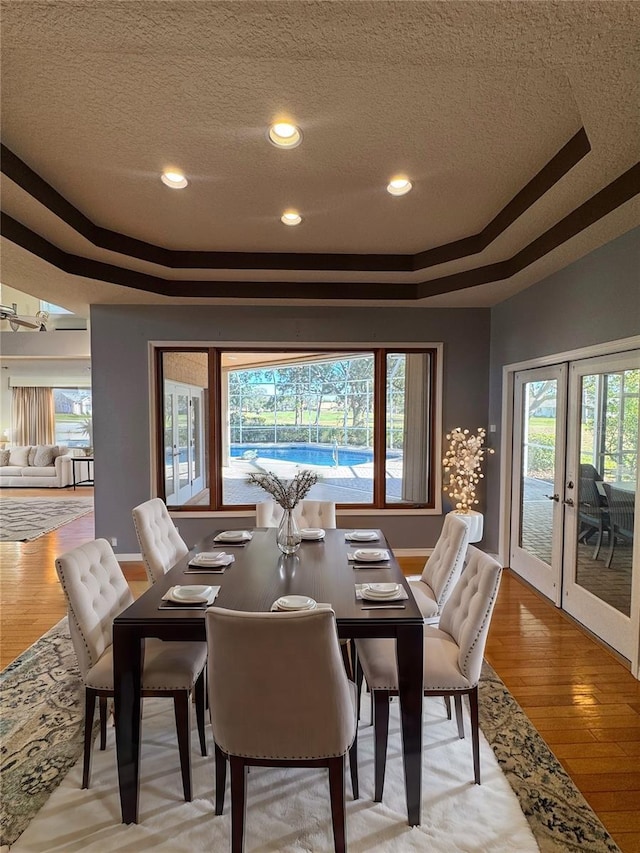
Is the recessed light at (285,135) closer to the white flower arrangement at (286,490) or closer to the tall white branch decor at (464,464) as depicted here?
the white flower arrangement at (286,490)

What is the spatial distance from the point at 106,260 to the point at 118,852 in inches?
150

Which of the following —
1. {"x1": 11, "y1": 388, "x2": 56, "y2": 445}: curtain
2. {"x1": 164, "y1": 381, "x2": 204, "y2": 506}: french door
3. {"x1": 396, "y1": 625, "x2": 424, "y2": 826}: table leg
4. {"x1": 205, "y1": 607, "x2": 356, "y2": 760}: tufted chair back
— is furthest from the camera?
{"x1": 11, "y1": 388, "x2": 56, "y2": 445}: curtain

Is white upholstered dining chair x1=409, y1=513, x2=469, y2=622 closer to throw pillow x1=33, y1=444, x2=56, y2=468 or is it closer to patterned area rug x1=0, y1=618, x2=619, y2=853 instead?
patterned area rug x1=0, y1=618, x2=619, y2=853

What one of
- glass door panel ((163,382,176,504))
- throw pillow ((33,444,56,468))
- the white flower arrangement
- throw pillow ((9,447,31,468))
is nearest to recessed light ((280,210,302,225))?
the white flower arrangement

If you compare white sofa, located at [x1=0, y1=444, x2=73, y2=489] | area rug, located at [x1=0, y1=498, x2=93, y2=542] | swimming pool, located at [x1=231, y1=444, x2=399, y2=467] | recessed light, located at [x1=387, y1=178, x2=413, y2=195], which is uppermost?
recessed light, located at [x1=387, y1=178, x2=413, y2=195]

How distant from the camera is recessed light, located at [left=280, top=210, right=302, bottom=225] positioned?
3.35 metres

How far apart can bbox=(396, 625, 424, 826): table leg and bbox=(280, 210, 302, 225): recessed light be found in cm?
282

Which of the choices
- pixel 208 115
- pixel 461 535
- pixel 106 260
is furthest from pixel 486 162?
pixel 106 260

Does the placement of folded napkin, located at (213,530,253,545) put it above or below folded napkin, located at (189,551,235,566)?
below

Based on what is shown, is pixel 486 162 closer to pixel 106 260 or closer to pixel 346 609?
pixel 346 609

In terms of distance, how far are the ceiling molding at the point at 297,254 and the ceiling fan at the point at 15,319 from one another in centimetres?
508

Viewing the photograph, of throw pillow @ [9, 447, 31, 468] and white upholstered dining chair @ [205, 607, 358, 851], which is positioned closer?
white upholstered dining chair @ [205, 607, 358, 851]

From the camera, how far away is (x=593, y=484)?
3469mm

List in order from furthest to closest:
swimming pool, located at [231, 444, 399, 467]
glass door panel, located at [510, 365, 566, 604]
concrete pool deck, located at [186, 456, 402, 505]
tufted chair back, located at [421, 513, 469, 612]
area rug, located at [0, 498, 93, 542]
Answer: area rug, located at [0, 498, 93, 542] → swimming pool, located at [231, 444, 399, 467] → concrete pool deck, located at [186, 456, 402, 505] → glass door panel, located at [510, 365, 566, 604] → tufted chair back, located at [421, 513, 469, 612]
